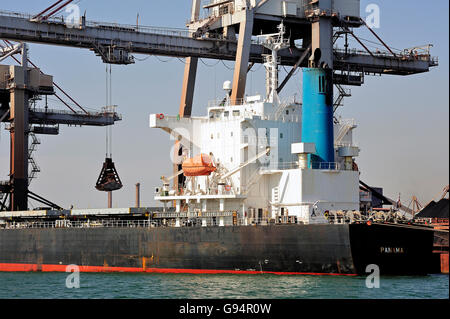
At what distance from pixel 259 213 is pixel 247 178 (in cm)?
164

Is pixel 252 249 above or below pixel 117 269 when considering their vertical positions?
above

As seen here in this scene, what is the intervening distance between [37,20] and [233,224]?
46.3ft

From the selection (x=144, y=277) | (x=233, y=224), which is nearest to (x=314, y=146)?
(x=233, y=224)

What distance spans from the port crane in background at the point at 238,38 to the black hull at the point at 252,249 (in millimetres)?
5782

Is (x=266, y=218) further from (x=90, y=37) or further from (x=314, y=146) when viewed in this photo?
(x=90, y=37)

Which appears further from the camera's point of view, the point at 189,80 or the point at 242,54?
the point at 189,80

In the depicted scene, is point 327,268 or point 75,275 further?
point 75,275

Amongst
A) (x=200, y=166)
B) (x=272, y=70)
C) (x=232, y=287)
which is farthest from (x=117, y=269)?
(x=272, y=70)

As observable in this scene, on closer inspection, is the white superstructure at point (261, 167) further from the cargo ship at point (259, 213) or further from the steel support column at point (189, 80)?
the steel support column at point (189, 80)

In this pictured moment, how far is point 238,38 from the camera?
4378cm

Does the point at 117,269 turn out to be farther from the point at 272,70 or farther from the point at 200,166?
the point at 272,70
